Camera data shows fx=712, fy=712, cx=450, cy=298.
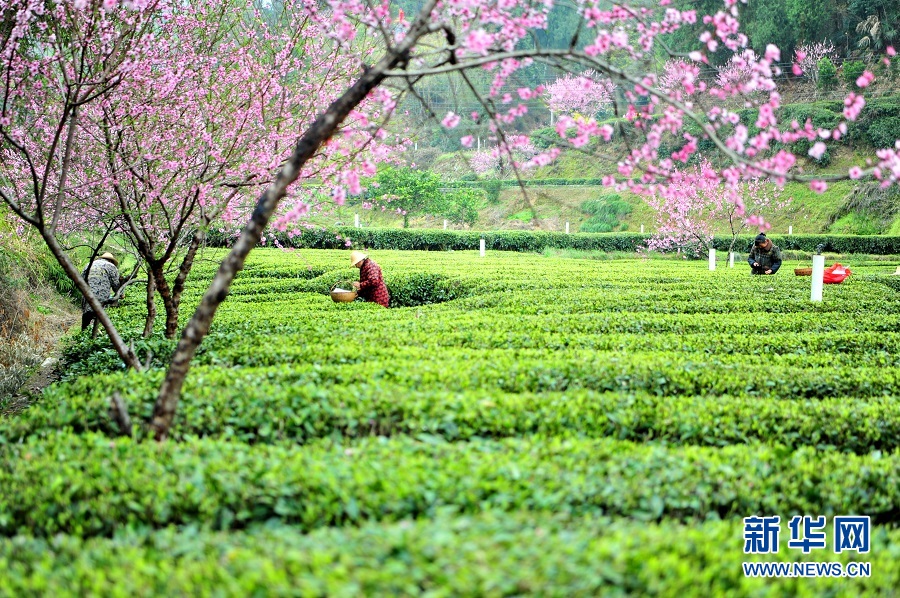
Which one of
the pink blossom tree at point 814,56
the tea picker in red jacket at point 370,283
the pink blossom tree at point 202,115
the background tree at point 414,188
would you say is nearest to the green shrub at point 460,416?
the pink blossom tree at point 202,115

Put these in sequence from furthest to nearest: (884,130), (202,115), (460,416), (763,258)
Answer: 1. (884,130)
2. (763,258)
3. (202,115)
4. (460,416)

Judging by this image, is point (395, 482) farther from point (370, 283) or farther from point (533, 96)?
point (370, 283)

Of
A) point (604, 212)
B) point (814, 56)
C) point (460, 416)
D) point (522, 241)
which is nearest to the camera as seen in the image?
point (460, 416)

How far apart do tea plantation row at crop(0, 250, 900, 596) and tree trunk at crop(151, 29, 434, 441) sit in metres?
0.33

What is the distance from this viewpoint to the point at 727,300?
1172 cm

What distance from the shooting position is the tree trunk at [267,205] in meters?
4.36

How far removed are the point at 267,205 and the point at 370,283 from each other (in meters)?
7.84

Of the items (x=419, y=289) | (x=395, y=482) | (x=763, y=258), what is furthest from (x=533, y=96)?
(x=763, y=258)

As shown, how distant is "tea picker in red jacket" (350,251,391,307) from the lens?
12.1 m

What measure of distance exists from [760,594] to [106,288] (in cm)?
1054

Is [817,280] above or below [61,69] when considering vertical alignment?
below

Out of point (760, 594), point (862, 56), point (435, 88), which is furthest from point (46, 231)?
point (435, 88)

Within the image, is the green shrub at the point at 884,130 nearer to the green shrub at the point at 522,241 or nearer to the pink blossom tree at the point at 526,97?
the green shrub at the point at 522,241

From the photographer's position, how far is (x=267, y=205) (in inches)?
173
